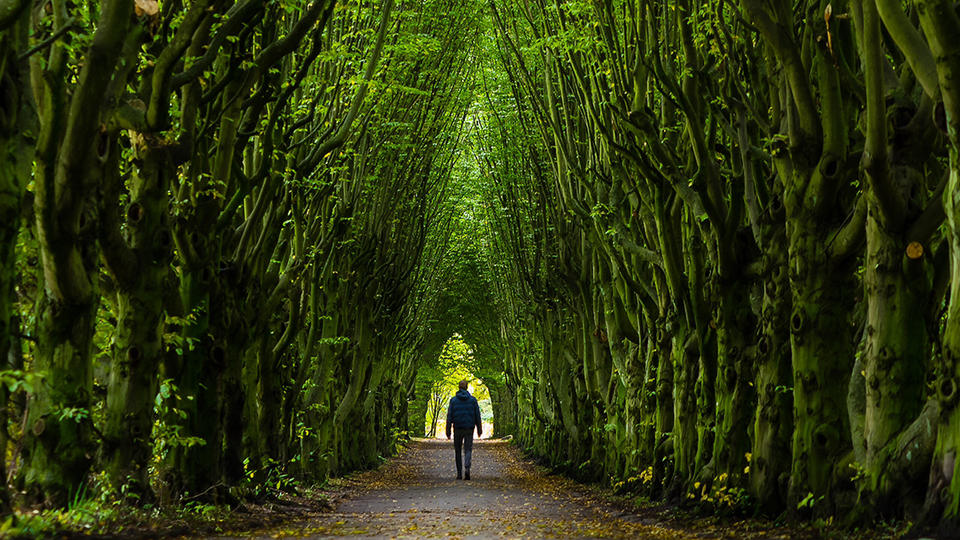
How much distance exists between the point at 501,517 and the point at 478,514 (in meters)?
0.59

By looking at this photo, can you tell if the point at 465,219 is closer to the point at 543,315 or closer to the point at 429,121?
the point at 543,315

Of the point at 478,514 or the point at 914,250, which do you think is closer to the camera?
the point at 914,250

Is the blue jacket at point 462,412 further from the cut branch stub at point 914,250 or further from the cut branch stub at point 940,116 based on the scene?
the cut branch stub at point 940,116

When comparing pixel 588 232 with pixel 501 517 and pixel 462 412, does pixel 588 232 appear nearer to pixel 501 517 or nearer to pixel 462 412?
pixel 501 517

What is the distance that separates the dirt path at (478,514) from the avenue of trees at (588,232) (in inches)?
39.1

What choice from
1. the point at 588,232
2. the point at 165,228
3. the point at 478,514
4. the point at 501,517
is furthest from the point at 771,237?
the point at 588,232

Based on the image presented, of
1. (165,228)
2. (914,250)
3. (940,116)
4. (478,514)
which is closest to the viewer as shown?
(940,116)

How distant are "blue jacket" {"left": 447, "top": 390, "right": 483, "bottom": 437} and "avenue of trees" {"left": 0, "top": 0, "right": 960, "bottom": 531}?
340 centimetres

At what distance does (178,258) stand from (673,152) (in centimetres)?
646

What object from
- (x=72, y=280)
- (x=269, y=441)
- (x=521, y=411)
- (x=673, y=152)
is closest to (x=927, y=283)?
(x=673, y=152)

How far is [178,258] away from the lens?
9.91 meters

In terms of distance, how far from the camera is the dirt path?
913 centimetres

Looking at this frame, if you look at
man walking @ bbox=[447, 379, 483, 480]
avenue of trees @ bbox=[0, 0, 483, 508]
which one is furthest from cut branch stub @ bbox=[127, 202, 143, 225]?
man walking @ bbox=[447, 379, 483, 480]

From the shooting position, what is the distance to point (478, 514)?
12078 mm
